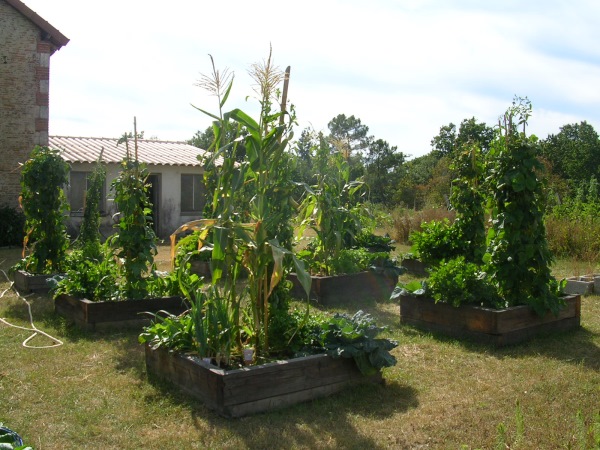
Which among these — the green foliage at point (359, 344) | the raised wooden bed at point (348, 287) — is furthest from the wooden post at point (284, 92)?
the raised wooden bed at point (348, 287)

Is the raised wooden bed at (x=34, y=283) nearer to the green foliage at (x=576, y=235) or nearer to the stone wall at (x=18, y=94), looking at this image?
the stone wall at (x=18, y=94)

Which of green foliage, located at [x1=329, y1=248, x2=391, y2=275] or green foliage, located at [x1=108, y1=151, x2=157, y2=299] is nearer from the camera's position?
green foliage, located at [x1=108, y1=151, x2=157, y2=299]

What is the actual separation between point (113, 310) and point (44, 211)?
10.8ft

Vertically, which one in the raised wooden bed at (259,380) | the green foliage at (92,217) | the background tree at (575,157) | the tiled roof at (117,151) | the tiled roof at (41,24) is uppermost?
the tiled roof at (41,24)

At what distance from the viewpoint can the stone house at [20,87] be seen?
56.2 feet

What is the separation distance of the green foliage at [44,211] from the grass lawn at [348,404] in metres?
3.02

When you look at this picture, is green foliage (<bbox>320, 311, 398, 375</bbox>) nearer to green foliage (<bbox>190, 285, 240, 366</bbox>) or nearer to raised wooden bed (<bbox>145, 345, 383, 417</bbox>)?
raised wooden bed (<bbox>145, 345, 383, 417</bbox>)

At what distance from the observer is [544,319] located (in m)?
7.27

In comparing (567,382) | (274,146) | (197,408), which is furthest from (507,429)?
(274,146)

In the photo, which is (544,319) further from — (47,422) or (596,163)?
(596,163)

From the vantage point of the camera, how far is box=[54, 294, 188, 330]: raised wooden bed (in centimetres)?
734

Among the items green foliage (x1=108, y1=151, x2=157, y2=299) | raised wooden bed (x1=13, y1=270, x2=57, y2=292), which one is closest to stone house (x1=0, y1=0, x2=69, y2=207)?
raised wooden bed (x1=13, y1=270, x2=57, y2=292)

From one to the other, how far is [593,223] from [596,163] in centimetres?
2182

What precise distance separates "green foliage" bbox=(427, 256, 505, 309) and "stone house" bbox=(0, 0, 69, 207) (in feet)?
44.0
